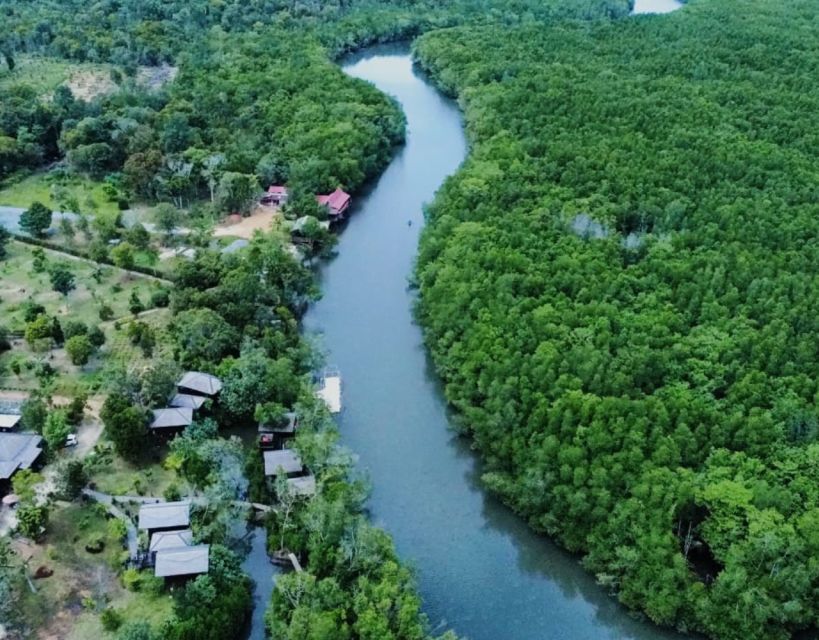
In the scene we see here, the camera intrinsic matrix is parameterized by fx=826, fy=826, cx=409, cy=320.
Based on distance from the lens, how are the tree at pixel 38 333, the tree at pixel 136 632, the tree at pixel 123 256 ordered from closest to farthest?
the tree at pixel 136 632 < the tree at pixel 38 333 < the tree at pixel 123 256

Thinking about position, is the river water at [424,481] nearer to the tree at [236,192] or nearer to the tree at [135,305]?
the tree at [236,192]

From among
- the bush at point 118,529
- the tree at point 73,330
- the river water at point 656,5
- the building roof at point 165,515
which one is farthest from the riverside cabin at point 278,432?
the river water at point 656,5

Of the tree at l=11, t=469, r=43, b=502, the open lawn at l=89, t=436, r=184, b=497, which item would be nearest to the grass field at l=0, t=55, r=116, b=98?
the open lawn at l=89, t=436, r=184, b=497

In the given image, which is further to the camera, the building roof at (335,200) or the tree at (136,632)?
the building roof at (335,200)

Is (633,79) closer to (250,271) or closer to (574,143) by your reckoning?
(574,143)

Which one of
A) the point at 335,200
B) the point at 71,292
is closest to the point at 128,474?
the point at 71,292

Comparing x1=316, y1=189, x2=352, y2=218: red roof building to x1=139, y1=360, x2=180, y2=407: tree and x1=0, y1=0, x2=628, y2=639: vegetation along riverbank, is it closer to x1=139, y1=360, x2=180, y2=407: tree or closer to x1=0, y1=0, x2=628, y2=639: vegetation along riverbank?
x1=0, y1=0, x2=628, y2=639: vegetation along riverbank

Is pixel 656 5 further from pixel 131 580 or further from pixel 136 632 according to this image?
pixel 136 632
